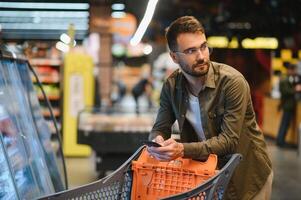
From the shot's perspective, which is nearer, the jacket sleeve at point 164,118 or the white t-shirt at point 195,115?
the white t-shirt at point 195,115

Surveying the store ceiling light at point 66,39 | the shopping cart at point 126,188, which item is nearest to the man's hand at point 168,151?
the shopping cart at point 126,188

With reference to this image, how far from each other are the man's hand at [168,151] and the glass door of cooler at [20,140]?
3.69 ft

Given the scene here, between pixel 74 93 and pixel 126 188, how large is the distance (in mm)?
8120

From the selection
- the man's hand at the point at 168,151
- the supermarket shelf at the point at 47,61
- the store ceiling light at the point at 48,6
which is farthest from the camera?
the supermarket shelf at the point at 47,61

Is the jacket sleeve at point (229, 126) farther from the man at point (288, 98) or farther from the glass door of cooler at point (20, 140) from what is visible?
the man at point (288, 98)

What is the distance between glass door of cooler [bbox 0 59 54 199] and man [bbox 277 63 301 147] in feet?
28.9

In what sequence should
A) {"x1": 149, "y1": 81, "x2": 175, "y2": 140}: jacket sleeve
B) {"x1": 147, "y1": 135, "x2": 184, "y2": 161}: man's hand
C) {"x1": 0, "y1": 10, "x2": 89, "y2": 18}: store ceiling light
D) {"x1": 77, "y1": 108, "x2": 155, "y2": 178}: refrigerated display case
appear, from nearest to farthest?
{"x1": 147, "y1": 135, "x2": 184, "y2": 161}: man's hand
{"x1": 149, "y1": 81, "x2": 175, "y2": 140}: jacket sleeve
{"x1": 77, "y1": 108, "x2": 155, "y2": 178}: refrigerated display case
{"x1": 0, "y1": 10, "x2": 89, "y2": 18}: store ceiling light

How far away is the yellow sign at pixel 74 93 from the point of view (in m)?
11.0

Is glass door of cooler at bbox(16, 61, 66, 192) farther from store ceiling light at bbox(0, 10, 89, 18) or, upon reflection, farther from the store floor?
store ceiling light at bbox(0, 10, 89, 18)

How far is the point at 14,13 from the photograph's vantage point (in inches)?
589

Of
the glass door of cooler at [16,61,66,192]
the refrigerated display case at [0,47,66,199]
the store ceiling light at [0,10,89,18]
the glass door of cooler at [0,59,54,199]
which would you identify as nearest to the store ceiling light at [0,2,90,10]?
the store ceiling light at [0,10,89,18]

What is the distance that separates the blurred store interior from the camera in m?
7.86

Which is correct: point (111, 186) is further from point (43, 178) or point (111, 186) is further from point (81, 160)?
point (81, 160)

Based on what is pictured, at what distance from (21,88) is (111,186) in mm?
1961
